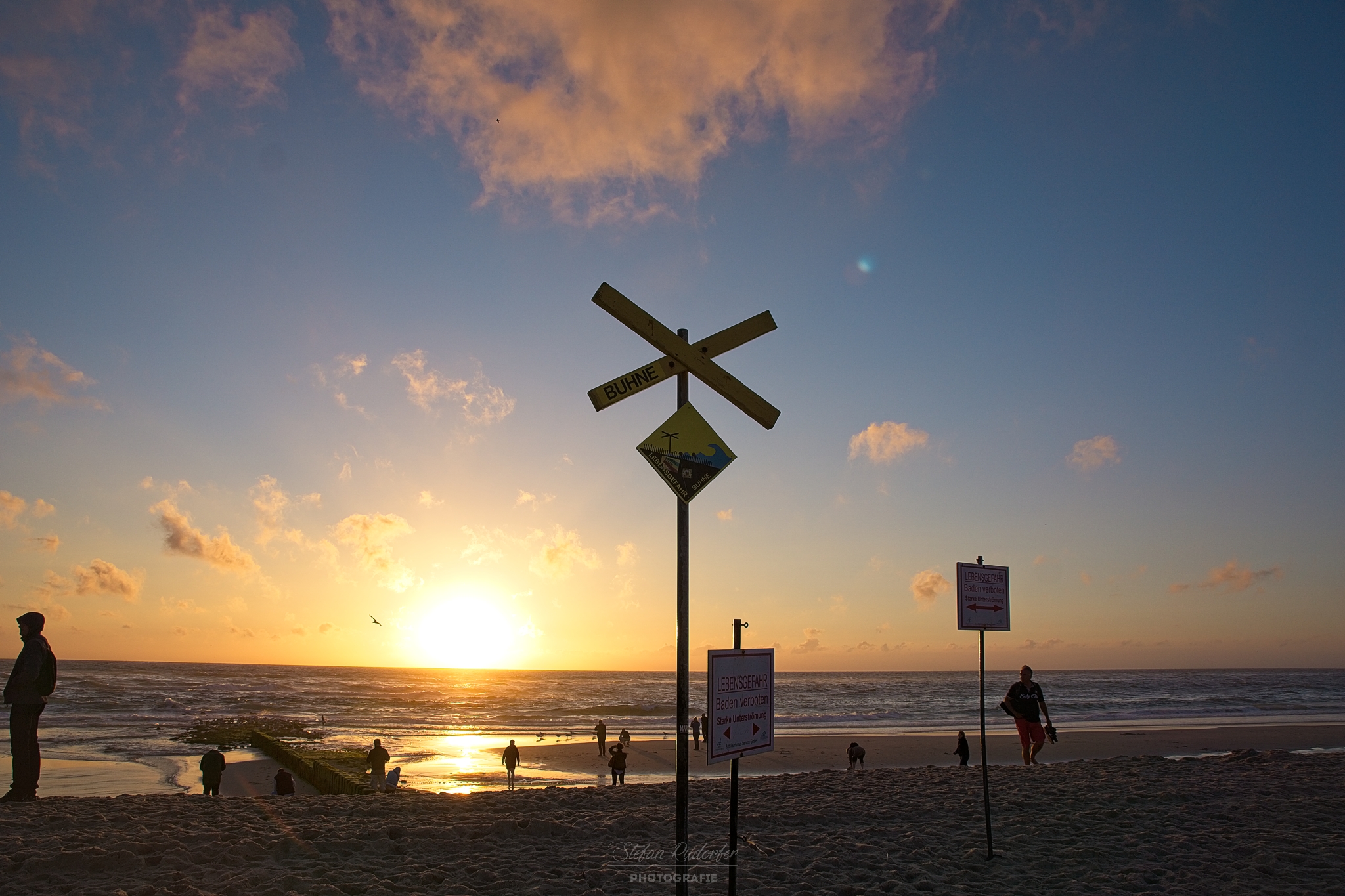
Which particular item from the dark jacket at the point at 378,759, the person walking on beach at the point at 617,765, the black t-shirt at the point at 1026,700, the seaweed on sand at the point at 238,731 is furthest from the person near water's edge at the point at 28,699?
the seaweed on sand at the point at 238,731

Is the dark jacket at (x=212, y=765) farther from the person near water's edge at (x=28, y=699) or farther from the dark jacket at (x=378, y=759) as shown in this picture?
the person near water's edge at (x=28, y=699)

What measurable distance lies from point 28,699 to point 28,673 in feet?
1.21

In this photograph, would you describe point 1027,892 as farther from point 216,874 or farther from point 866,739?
point 866,739

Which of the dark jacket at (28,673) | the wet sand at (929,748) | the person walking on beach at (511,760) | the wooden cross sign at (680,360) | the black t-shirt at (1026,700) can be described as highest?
the wooden cross sign at (680,360)

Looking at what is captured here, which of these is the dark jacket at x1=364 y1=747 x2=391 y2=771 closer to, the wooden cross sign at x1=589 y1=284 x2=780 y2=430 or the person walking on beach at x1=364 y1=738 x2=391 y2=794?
the person walking on beach at x1=364 y1=738 x2=391 y2=794

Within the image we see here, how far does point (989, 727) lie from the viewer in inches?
1569

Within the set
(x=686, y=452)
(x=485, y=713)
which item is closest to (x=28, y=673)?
(x=686, y=452)

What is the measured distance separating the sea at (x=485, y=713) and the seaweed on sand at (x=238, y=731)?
3.24 ft

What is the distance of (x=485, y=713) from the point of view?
5284 cm

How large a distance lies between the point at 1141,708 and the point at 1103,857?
2212 inches

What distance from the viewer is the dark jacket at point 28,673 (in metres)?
10.0

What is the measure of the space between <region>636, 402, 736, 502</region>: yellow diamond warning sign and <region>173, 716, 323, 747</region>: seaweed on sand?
3349cm

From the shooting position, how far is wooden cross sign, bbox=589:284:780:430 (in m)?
5.08

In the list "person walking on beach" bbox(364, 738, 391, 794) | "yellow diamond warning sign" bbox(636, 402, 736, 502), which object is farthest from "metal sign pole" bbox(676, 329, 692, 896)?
"person walking on beach" bbox(364, 738, 391, 794)
